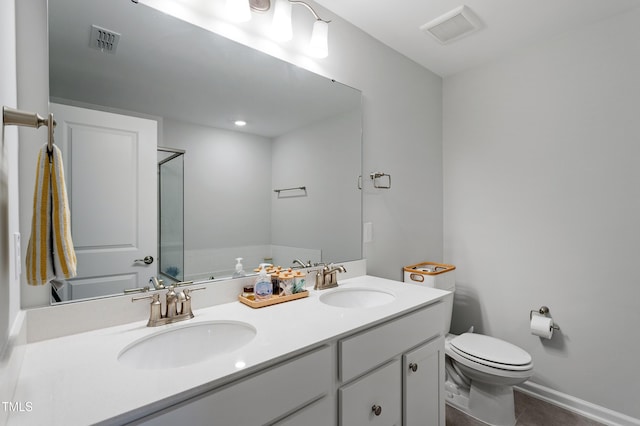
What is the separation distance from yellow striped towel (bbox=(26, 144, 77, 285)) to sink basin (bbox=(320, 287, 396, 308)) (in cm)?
109

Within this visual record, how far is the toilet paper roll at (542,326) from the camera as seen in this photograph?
1.94 m

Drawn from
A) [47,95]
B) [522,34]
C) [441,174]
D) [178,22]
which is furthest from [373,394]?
[522,34]

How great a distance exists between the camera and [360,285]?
1.67m

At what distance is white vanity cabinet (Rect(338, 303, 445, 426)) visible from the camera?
107 cm

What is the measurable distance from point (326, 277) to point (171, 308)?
0.78 meters

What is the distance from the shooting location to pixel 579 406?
190cm

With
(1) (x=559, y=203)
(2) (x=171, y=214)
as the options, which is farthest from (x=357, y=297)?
(1) (x=559, y=203)

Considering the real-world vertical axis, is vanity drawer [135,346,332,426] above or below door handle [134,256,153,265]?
below

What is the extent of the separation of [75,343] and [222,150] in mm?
869

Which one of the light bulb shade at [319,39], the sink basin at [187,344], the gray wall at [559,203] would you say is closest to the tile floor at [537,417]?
the gray wall at [559,203]

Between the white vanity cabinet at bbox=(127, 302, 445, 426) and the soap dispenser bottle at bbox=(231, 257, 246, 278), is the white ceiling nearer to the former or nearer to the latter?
the soap dispenser bottle at bbox=(231, 257, 246, 278)

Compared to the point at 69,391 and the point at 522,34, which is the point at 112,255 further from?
the point at 522,34

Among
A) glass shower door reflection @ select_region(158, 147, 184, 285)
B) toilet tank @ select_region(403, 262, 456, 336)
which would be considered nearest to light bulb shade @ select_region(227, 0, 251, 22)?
glass shower door reflection @ select_region(158, 147, 184, 285)

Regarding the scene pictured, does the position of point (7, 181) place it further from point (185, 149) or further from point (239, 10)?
point (239, 10)
